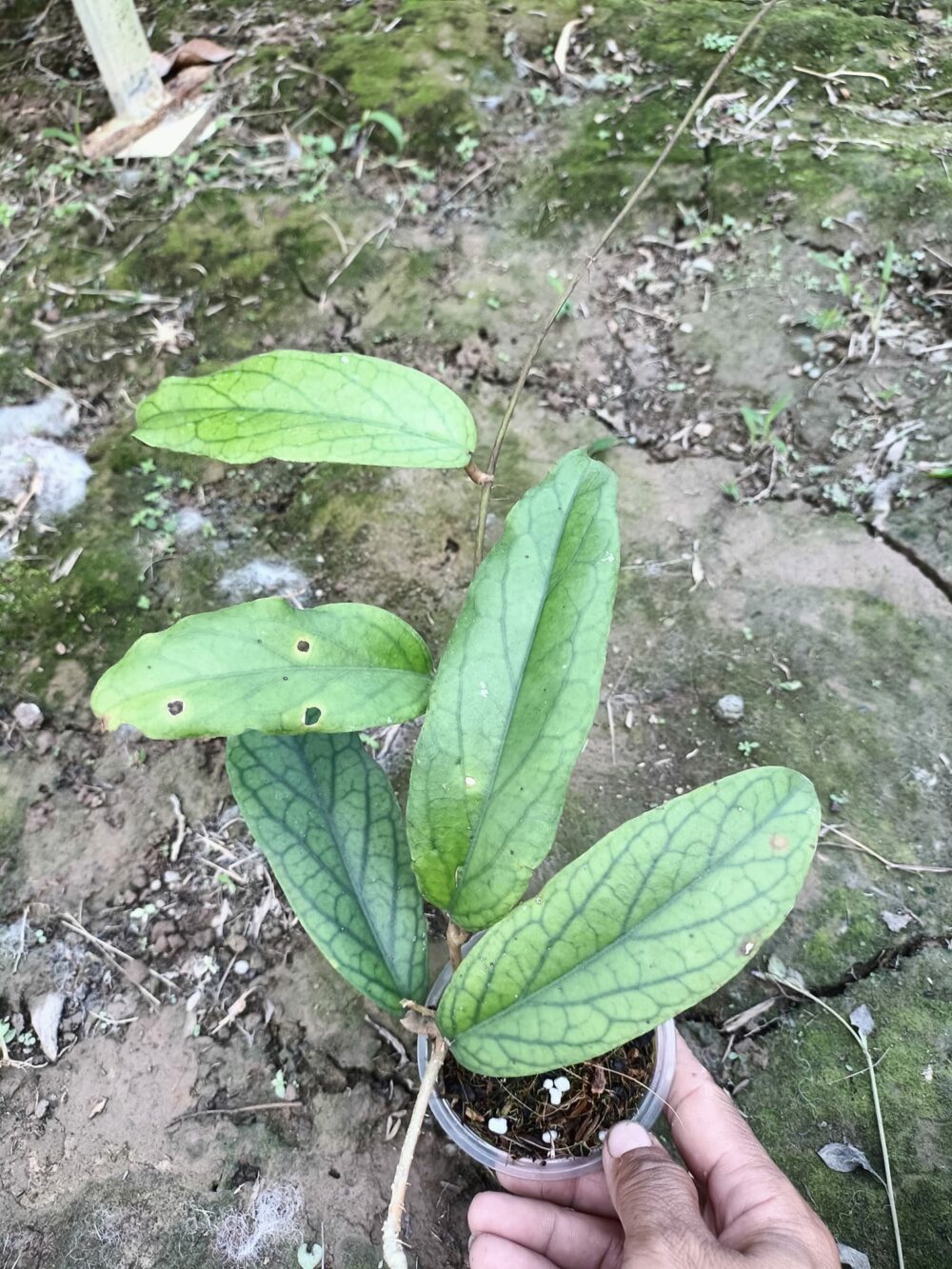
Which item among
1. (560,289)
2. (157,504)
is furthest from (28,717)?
(560,289)

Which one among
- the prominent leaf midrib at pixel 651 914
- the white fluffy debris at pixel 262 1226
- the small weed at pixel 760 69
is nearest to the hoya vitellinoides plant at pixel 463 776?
the prominent leaf midrib at pixel 651 914

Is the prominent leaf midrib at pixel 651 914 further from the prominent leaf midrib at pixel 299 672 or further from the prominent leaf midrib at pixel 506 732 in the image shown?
the prominent leaf midrib at pixel 299 672

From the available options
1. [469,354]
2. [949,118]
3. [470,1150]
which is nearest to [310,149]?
[469,354]

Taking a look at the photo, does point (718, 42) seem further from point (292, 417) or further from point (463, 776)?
point (463, 776)

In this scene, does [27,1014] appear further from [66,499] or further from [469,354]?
[469,354]

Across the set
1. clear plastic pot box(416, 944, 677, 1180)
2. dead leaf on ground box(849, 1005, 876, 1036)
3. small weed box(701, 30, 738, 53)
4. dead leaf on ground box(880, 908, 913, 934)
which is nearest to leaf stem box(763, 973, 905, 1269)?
dead leaf on ground box(849, 1005, 876, 1036)
